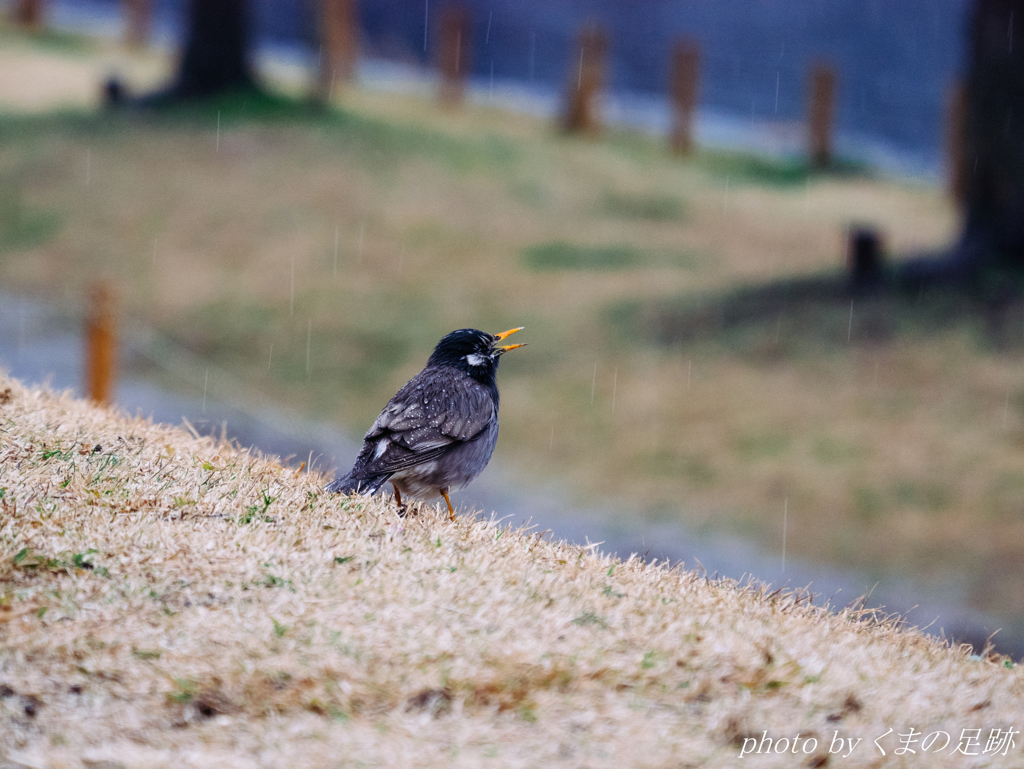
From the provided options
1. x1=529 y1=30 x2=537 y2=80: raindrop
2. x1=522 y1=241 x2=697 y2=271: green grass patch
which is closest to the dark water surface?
x1=529 y1=30 x2=537 y2=80: raindrop

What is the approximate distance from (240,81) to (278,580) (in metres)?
24.5

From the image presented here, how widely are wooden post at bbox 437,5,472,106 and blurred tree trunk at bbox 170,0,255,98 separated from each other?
224 inches

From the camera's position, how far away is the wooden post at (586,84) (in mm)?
27125

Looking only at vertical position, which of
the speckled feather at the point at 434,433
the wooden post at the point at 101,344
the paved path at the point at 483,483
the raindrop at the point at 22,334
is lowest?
the paved path at the point at 483,483

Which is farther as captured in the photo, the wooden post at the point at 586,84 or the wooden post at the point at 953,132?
the wooden post at the point at 586,84

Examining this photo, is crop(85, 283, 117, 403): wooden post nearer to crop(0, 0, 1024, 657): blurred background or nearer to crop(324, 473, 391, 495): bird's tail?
crop(0, 0, 1024, 657): blurred background

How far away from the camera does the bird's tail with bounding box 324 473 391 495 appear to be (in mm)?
5277

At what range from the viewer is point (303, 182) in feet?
71.8

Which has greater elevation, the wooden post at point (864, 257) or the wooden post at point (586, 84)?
the wooden post at point (586, 84)

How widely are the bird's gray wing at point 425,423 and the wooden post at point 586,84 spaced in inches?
901

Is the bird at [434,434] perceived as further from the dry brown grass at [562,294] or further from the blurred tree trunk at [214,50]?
the blurred tree trunk at [214,50]

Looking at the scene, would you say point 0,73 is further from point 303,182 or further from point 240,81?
point 303,182

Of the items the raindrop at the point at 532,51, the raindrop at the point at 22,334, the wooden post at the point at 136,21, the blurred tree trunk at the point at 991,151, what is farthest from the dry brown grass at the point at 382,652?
the raindrop at the point at 532,51

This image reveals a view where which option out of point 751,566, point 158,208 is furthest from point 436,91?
point 751,566
